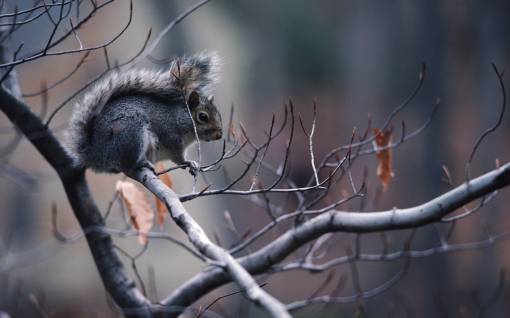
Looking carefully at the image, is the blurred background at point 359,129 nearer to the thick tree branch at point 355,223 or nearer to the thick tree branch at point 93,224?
the thick tree branch at point 93,224

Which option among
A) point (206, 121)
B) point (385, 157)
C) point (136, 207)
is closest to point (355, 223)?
point (385, 157)

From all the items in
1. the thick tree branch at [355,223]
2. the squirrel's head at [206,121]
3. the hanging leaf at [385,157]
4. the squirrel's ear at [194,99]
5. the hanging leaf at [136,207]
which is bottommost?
the thick tree branch at [355,223]

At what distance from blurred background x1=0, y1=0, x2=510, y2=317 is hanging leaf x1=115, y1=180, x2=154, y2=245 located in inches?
95.5

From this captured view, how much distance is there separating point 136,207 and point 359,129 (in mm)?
4572

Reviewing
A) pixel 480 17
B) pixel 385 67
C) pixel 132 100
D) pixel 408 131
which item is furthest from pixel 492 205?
pixel 132 100

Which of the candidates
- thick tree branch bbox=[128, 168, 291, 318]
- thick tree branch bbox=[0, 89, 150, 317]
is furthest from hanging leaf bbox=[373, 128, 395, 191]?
thick tree branch bbox=[0, 89, 150, 317]

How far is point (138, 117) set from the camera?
102 inches

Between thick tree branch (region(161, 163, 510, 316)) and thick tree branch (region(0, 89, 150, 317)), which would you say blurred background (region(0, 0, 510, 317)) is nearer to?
thick tree branch (region(0, 89, 150, 317))

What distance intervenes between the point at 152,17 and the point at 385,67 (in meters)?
2.70

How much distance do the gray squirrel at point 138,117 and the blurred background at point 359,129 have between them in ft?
6.12

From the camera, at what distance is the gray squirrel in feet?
8.21

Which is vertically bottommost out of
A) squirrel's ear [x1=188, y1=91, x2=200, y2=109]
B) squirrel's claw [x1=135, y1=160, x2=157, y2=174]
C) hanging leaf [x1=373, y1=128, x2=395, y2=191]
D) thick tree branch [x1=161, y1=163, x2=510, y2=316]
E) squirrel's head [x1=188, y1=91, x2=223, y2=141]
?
thick tree branch [x1=161, y1=163, x2=510, y2=316]

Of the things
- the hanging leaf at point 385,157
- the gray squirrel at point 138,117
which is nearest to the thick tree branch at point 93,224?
the gray squirrel at point 138,117

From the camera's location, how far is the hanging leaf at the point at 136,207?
7.13 ft
